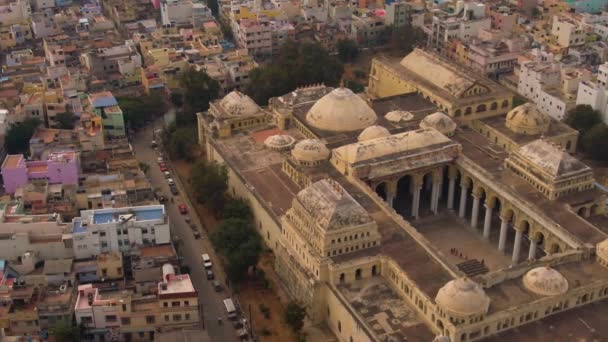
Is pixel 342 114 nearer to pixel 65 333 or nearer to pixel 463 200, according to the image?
pixel 463 200

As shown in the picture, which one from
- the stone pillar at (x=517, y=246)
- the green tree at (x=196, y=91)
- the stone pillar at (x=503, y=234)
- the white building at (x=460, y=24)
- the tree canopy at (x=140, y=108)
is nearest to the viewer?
the stone pillar at (x=517, y=246)

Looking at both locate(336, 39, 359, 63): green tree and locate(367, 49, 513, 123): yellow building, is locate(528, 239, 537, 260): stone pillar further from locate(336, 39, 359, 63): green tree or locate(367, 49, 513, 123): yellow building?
locate(336, 39, 359, 63): green tree

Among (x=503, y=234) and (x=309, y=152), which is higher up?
(x=309, y=152)

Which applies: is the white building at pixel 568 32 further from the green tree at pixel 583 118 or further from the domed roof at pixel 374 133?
the domed roof at pixel 374 133

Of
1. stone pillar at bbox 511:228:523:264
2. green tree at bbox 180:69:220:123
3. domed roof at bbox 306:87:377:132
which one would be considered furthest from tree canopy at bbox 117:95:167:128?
stone pillar at bbox 511:228:523:264

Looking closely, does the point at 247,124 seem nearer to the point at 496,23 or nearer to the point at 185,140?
the point at 185,140

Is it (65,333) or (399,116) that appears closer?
(65,333)

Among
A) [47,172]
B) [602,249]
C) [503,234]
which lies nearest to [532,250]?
[503,234]

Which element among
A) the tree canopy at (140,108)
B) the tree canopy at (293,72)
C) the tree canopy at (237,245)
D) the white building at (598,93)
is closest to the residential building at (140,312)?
the tree canopy at (237,245)
